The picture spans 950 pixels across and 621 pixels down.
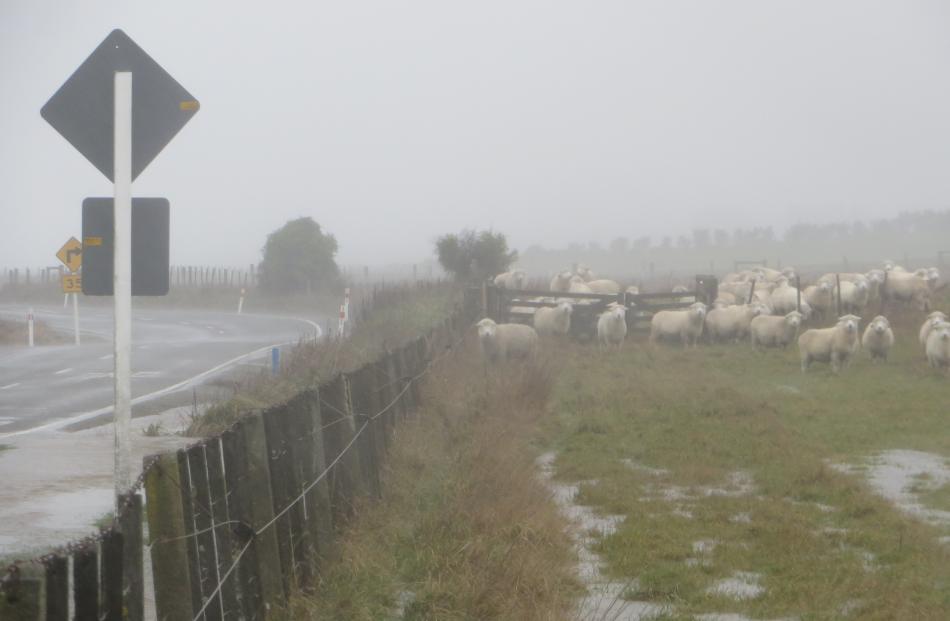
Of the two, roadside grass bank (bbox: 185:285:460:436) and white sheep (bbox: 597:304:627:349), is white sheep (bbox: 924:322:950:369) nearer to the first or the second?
white sheep (bbox: 597:304:627:349)

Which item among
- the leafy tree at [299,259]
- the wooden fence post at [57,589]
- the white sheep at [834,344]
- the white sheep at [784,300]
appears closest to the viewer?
the wooden fence post at [57,589]

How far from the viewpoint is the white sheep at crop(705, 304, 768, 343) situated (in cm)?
2802

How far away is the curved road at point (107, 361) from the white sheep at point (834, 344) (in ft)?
31.0

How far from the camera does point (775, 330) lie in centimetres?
2602

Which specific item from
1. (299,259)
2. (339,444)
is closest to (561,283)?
(299,259)

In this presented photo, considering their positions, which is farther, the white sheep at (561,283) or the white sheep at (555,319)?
the white sheep at (561,283)

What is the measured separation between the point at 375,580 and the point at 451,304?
21.9 meters

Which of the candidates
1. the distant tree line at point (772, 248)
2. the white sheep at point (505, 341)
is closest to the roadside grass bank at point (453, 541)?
the white sheep at point (505, 341)

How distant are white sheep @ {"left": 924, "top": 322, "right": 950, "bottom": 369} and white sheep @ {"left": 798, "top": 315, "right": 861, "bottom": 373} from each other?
1.35 m

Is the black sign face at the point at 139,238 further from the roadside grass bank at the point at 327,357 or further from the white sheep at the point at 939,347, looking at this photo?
the white sheep at the point at 939,347

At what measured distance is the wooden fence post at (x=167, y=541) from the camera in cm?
472

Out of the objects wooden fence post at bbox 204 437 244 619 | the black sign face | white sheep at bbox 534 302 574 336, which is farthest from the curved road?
wooden fence post at bbox 204 437 244 619

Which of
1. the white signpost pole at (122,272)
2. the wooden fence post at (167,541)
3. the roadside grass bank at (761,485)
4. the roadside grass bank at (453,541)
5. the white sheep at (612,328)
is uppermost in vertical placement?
the white signpost pole at (122,272)

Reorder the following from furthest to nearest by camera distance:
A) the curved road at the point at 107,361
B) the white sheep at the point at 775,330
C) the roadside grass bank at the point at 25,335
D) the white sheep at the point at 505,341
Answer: the roadside grass bank at the point at 25,335 → the white sheep at the point at 775,330 → the white sheep at the point at 505,341 → the curved road at the point at 107,361
